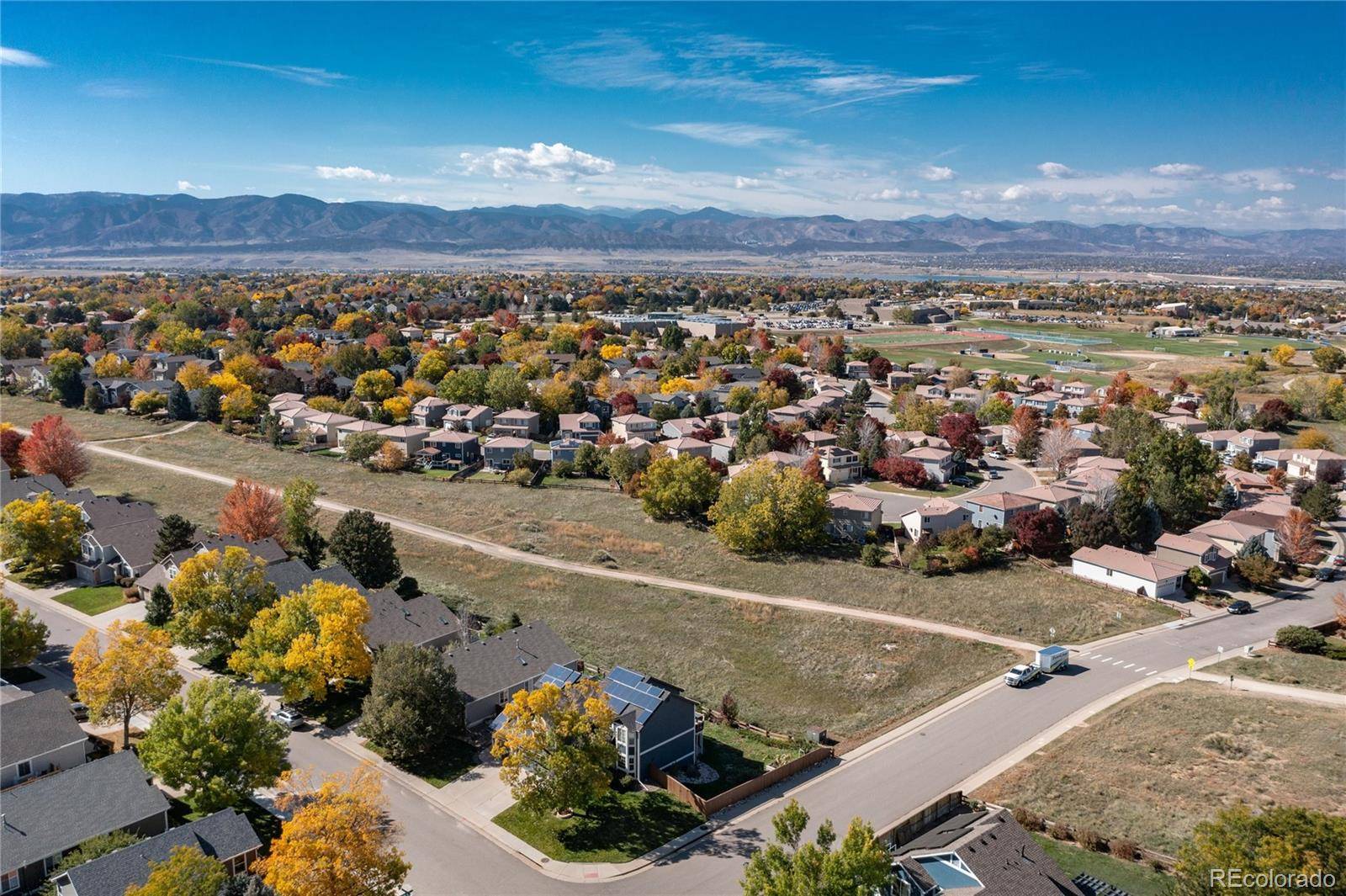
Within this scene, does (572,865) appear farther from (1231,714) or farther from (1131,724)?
(1231,714)

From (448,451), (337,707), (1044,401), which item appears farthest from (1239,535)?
(448,451)

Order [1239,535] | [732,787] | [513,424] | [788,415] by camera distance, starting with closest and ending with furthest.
Result: [732,787] < [1239,535] < [513,424] < [788,415]

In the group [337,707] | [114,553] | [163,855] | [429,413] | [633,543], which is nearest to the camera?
[163,855]

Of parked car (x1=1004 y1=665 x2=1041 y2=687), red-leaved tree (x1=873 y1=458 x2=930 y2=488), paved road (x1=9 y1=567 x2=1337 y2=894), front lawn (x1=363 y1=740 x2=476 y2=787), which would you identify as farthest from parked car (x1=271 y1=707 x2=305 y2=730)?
red-leaved tree (x1=873 y1=458 x2=930 y2=488)

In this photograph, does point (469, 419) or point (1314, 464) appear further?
point (469, 419)

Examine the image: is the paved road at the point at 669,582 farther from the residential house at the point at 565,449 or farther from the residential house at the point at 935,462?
the residential house at the point at 565,449

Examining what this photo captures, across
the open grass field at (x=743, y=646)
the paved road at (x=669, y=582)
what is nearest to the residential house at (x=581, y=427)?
the paved road at (x=669, y=582)

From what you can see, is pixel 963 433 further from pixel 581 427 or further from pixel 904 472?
pixel 581 427
